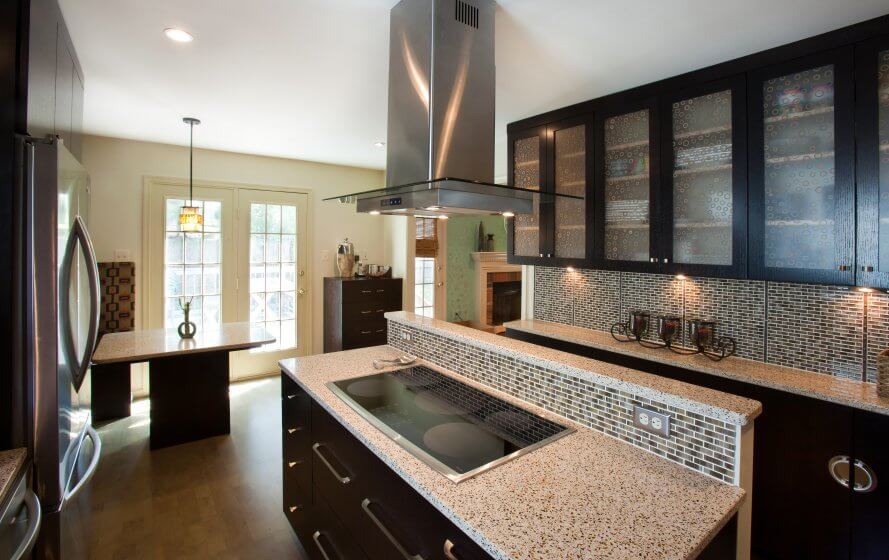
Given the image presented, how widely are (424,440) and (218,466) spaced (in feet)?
7.18

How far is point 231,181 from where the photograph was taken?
14.9 feet

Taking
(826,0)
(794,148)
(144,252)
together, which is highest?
(826,0)

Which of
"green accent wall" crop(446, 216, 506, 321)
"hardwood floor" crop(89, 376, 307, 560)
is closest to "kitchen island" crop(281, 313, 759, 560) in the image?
"hardwood floor" crop(89, 376, 307, 560)

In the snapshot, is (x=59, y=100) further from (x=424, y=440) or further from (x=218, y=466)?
(x=218, y=466)

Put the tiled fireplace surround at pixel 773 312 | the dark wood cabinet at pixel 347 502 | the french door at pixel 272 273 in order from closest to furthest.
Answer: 1. the dark wood cabinet at pixel 347 502
2. the tiled fireplace surround at pixel 773 312
3. the french door at pixel 272 273

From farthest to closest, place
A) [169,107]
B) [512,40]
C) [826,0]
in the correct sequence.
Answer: [169,107] < [512,40] < [826,0]

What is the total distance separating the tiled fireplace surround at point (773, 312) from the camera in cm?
212

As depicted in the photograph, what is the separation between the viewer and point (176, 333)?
3.42 meters

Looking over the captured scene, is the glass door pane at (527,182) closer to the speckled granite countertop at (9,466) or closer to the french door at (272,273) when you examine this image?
the french door at (272,273)

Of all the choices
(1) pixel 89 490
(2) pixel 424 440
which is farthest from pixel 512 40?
(1) pixel 89 490

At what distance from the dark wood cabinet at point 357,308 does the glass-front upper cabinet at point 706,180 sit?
3144 millimetres

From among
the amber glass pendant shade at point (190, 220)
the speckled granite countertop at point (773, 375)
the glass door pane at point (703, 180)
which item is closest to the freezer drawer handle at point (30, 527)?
the amber glass pendant shade at point (190, 220)

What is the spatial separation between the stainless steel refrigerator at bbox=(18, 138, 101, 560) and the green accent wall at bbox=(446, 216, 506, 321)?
459 centimetres

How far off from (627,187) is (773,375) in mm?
1272
